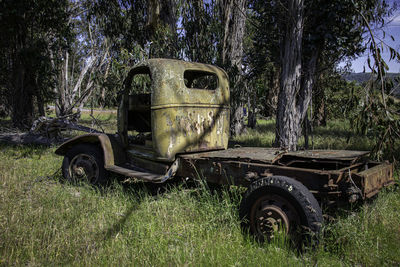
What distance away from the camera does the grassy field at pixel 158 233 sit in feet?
8.23

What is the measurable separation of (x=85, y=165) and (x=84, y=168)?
0.05 meters

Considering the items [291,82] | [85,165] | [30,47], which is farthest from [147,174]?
[30,47]

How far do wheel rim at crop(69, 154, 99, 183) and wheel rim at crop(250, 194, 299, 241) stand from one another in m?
2.81

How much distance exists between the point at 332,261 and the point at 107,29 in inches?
454

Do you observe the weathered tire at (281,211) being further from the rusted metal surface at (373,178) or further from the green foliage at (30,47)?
the green foliage at (30,47)

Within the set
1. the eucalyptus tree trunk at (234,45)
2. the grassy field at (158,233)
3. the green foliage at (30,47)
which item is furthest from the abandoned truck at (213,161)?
the green foliage at (30,47)

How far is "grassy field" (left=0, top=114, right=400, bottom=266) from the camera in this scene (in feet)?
8.23

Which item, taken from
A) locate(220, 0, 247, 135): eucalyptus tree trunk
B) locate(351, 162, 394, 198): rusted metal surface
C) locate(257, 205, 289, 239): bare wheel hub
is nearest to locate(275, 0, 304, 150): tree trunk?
locate(220, 0, 247, 135): eucalyptus tree trunk

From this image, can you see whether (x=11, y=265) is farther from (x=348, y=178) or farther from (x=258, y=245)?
(x=348, y=178)

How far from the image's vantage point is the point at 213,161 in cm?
347

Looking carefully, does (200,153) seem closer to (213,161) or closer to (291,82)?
(213,161)

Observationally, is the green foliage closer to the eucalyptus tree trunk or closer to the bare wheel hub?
the eucalyptus tree trunk

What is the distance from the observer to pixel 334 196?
A: 2.73 m

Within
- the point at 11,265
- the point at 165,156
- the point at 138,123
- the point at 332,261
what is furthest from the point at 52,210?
the point at 332,261
